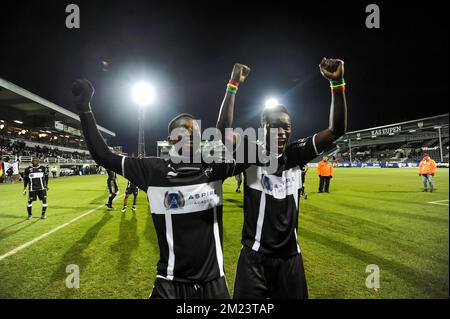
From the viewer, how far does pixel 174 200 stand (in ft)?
6.53

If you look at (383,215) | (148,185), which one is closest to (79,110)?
(148,185)

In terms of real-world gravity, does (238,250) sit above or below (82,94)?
below

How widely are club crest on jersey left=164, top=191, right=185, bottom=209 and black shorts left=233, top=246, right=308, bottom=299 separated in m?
0.81

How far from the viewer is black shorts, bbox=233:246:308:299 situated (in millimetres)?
2164

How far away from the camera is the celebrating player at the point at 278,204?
215 centimetres

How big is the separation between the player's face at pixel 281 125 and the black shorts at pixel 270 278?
96 cm

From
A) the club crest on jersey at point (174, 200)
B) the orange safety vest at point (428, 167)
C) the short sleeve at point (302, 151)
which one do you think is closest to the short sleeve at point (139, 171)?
the club crest on jersey at point (174, 200)

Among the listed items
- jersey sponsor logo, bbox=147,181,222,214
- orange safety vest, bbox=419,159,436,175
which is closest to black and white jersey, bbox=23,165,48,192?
jersey sponsor logo, bbox=147,181,222,214

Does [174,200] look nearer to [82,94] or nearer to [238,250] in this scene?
[82,94]

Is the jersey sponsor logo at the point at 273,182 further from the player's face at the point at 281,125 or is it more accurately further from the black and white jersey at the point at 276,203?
the player's face at the point at 281,125

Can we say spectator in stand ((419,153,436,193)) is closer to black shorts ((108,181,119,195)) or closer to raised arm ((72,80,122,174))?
black shorts ((108,181,119,195))

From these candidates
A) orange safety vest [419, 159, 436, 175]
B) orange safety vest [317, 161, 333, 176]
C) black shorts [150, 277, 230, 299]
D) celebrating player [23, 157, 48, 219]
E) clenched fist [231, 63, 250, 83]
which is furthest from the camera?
orange safety vest [317, 161, 333, 176]

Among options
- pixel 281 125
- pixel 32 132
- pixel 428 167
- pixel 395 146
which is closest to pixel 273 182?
pixel 281 125

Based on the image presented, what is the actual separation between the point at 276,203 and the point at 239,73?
127cm
